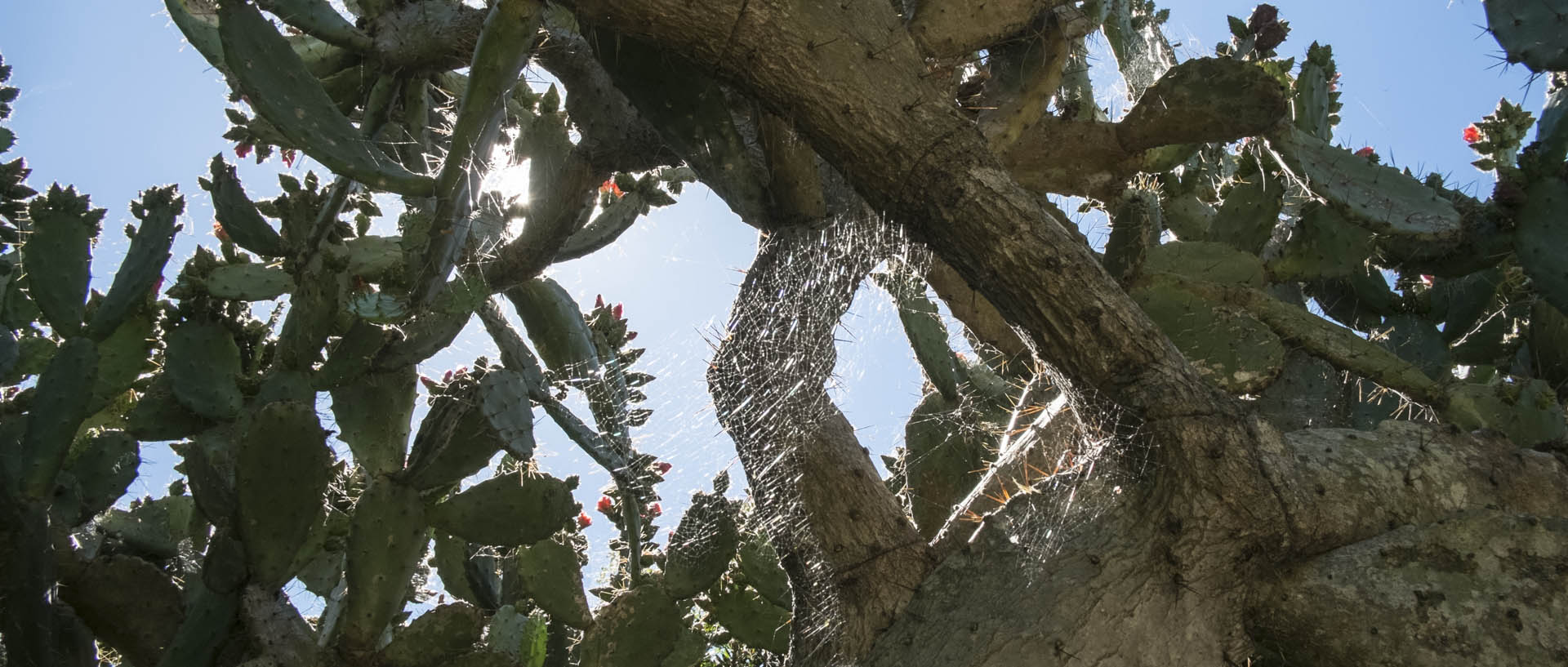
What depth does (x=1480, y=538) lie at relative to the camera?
166 cm

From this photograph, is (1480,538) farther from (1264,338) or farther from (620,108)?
(620,108)

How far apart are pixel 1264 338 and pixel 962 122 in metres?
1.01

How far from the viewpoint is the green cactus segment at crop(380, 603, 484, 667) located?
80.8 inches

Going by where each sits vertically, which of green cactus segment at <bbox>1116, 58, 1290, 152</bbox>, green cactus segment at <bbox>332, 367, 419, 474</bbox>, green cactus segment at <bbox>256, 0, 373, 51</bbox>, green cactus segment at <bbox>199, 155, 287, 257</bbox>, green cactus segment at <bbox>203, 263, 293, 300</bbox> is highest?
green cactus segment at <bbox>256, 0, 373, 51</bbox>

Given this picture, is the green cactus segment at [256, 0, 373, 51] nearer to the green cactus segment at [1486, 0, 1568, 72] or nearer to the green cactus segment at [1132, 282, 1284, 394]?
the green cactus segment at [1132, 282, 1284, 394]

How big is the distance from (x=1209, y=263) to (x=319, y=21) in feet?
Result: 7.31

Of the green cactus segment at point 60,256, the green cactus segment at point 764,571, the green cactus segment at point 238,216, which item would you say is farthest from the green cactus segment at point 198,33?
the green cactus segment at point 764,571

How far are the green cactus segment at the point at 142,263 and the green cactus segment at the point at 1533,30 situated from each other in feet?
10.6

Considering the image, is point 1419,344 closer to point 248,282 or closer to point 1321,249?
point 1321,249

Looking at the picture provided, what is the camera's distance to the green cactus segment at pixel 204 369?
7.88 feet

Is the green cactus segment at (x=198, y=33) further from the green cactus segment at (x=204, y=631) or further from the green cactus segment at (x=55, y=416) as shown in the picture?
the green cactus segment at (x=204, y=631)

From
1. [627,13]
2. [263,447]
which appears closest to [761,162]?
[627,13]

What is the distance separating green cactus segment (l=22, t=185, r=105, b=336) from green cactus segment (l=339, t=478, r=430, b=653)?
2.90 ft

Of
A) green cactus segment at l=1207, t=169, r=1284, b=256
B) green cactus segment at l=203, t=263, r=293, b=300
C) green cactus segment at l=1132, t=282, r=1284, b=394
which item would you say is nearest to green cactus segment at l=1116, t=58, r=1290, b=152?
green cactus segment at l=1132, t=282, r=1284, b=394
